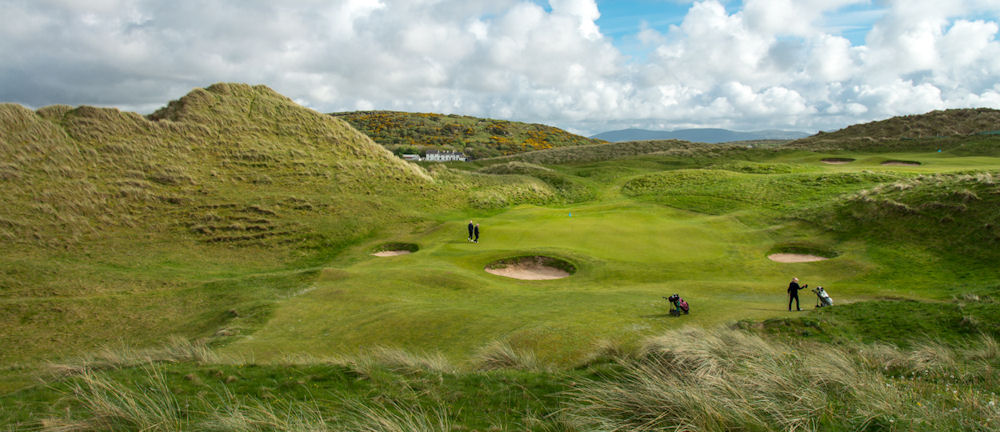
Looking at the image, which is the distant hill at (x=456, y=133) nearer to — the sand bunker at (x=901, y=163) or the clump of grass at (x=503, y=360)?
the sand bunker at (x=901, y=163)

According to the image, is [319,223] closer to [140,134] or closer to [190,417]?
[140,134]

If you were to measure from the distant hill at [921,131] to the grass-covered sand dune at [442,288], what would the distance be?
11.4 feet

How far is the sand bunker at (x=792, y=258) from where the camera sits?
24.1 m

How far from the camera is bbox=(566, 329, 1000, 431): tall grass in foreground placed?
5.13 m

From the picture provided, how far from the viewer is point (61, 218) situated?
29.4 m

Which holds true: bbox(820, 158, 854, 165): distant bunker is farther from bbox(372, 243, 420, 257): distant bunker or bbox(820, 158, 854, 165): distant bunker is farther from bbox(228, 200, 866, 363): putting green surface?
bbox(372, 243, 420, 257): distant bunker

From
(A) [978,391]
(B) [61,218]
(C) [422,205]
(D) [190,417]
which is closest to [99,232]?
(B) [61,218]

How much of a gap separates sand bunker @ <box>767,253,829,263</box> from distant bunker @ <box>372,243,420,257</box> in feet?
68.4

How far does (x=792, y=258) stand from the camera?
80.9 feet

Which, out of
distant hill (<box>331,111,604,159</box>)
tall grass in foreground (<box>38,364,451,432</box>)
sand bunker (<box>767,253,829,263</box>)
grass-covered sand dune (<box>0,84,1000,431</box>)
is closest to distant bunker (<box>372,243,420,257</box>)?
grass-covered sand dune (<box>0,84,1000,431</box>)

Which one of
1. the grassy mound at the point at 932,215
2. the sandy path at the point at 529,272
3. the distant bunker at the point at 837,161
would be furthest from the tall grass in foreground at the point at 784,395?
the distant bunker at the point at 837,161

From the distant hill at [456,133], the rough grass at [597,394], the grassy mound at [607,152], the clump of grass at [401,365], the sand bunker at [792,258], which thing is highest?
the distant hill at [456,133]

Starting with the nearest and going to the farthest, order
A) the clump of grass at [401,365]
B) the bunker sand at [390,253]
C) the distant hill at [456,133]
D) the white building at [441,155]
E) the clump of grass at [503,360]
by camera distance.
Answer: the clump of grass at [401,365]
the clump of grass at [503,360]
the bunker sand at [390,253]
the white building at [441,155]
the distant hill at [456,133]

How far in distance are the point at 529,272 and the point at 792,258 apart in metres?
14.0
